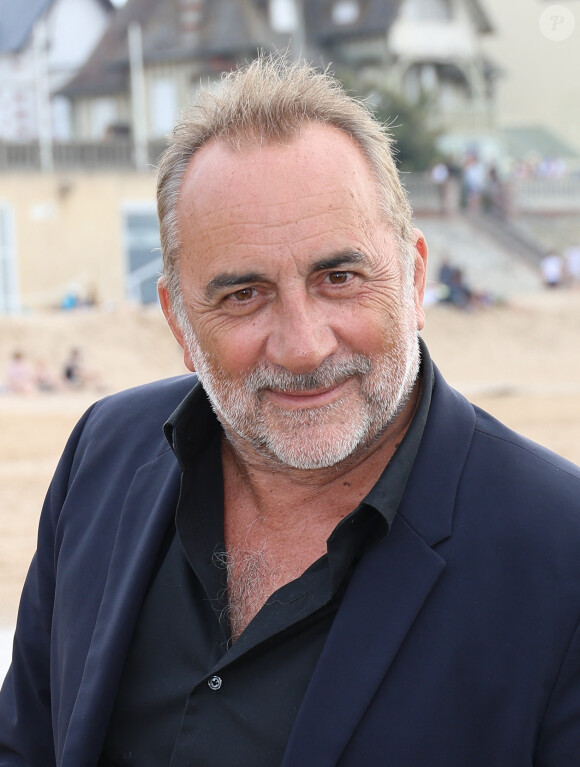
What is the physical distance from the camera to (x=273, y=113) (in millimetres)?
1970

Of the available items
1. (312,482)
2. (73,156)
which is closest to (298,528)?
(312,482)

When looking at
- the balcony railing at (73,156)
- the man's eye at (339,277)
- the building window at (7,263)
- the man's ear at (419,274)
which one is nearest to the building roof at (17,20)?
the balcony railing at (73,156)

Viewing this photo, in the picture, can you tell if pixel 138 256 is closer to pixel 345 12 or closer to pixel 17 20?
pixel 17 20

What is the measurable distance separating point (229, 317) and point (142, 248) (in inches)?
974

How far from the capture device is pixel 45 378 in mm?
17766

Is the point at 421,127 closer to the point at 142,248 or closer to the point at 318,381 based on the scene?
the point at 142,248

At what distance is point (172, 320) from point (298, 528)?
1.73 ft

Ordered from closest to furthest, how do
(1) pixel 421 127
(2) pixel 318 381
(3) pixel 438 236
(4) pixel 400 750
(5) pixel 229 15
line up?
1. (4) pixel 400 750
2. (2) pixel 318 381
3. (3) pixel 438 236
4. (1) pixel 421 127
5. (5) pixel 229 15

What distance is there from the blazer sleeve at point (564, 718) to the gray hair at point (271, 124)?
31.6 inches

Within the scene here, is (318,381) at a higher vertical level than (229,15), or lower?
higher

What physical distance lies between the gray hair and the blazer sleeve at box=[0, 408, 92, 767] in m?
0.63

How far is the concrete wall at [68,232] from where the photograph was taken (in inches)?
1000

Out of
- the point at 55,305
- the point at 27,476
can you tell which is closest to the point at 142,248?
the point at 55,305

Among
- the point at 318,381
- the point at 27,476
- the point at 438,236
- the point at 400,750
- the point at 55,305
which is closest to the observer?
the point at 400,750
